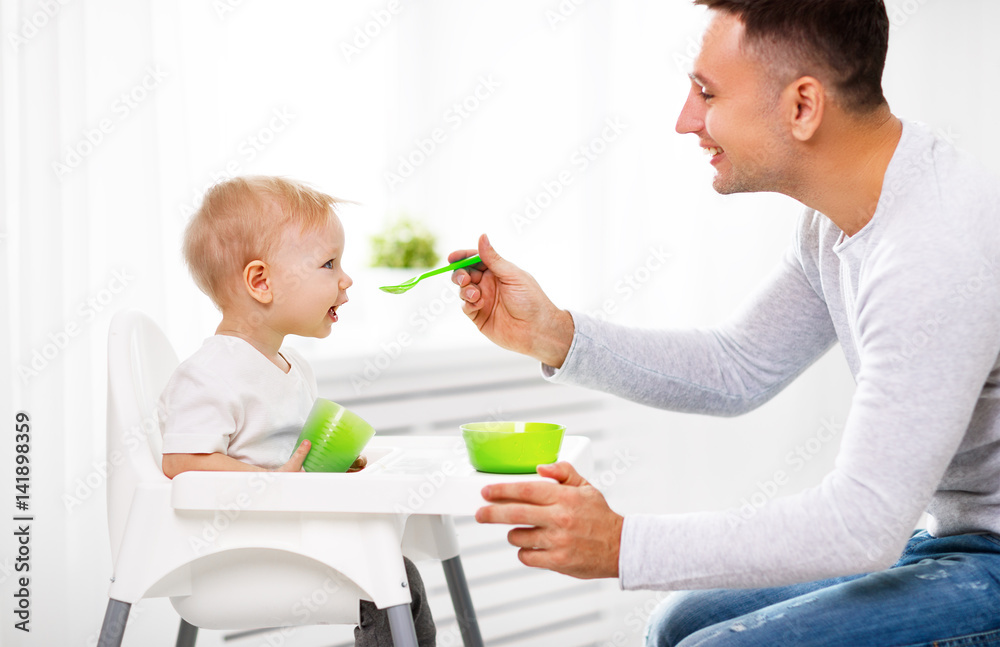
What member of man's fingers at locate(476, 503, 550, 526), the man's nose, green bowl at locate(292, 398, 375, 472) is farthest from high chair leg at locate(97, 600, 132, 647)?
the man's nose

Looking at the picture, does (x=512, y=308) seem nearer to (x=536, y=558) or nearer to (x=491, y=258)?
(x=491, y=258)

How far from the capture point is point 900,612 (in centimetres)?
86

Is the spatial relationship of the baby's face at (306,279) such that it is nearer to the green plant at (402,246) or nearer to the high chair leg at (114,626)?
the high chair leg at (114,626)

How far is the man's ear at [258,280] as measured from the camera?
41.4 inches

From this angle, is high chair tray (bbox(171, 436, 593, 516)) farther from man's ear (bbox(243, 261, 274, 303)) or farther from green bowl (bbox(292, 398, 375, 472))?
man's ear (bbox(243, 261, 274, 303))

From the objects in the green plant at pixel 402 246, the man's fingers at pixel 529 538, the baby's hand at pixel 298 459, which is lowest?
the man's fingers at pixel 529 538

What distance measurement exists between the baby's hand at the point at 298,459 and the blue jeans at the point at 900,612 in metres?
0.46

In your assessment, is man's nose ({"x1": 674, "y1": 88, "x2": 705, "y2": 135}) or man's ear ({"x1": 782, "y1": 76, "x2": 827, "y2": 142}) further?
man's nose ({"x1": 674, "y1": 88, "x2": 705, "y2": 135})

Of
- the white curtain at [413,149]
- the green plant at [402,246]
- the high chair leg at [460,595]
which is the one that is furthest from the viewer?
the green plant at [402,246]

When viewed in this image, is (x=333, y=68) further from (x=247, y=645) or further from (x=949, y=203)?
(x=949, y=203)

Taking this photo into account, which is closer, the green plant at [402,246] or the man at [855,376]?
the man at [855,376]

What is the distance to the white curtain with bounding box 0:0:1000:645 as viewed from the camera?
4.30 feet

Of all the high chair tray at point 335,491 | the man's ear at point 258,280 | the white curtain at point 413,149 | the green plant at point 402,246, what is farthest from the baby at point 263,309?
the green plant at point 402,246

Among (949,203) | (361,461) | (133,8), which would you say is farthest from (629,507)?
(133,8)
